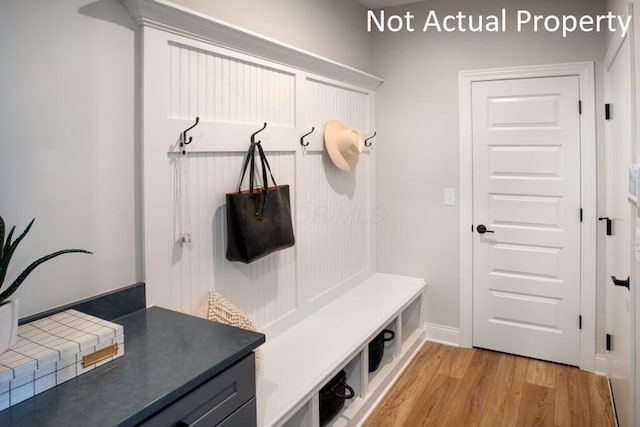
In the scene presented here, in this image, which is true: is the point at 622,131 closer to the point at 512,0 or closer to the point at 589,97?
the point at 589,97

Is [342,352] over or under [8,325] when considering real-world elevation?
under

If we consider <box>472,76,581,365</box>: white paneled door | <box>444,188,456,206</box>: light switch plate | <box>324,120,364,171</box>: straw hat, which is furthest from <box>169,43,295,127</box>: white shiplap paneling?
<box>472,76,581,365</box>: white paneled door

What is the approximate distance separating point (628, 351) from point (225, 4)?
2.34m

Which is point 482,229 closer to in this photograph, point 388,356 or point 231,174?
point 388,356

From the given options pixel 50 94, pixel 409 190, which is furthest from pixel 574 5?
pixel 50 94

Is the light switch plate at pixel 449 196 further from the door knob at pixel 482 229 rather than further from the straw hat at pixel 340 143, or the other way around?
the straw hat at pixel 340 143

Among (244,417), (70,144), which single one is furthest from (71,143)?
(244,417)

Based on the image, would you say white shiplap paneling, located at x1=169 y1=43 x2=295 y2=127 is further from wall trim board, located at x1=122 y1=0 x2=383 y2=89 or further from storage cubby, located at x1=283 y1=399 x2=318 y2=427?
storage cubby, located at x1=283 y1=399 x2=318 y2=427

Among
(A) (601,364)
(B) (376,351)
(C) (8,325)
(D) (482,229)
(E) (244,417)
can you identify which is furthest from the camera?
(D) (482,229)

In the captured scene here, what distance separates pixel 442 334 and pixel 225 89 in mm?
2451

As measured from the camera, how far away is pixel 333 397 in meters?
2.17

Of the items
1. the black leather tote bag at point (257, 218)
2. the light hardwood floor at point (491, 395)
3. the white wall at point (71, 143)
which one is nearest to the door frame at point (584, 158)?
the light hardwood floor at point (491, 395)

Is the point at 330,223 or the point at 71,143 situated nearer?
the point at 71,143

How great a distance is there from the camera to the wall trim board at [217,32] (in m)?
1.57
